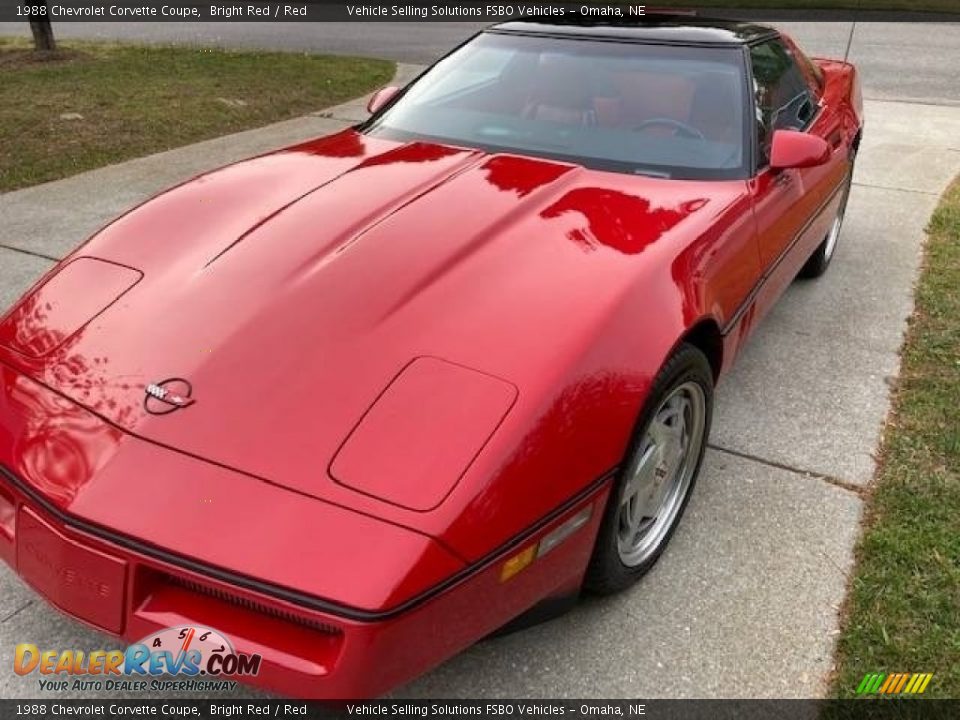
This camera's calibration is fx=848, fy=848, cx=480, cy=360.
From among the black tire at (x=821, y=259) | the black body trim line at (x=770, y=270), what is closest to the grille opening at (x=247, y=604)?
the black body trim line at (x=770, y=270)

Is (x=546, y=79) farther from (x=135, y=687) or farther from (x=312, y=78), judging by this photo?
(x=312, y=78)

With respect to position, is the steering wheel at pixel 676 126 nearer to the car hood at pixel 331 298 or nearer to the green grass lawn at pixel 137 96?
the car hood at pixel 331 298

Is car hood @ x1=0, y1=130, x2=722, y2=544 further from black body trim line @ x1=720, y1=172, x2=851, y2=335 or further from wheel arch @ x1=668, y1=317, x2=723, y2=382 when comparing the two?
black body trim line @ x1=720, y1=172, x2=851, y2=335

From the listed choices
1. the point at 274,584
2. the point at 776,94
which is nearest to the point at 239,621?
the point at 274,584

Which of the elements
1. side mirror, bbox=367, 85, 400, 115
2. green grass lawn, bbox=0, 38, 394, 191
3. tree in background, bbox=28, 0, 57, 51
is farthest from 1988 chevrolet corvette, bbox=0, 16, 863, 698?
tree in background, bbox=28, 0, 57, 51

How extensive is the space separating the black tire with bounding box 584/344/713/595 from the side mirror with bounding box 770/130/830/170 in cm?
86

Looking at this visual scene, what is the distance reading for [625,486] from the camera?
6.63ft

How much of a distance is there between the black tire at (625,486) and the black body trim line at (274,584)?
27cm

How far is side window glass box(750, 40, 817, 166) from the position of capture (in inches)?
120

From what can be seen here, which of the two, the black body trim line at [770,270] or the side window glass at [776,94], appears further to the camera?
the side window glass at [776,94]

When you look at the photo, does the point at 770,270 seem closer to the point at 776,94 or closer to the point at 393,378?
the point at 776,94

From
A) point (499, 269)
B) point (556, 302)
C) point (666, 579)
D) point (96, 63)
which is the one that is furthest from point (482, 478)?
point (96, 63)

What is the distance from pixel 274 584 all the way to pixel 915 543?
1919 millimetres

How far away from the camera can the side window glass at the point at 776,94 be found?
3060 millimetres
